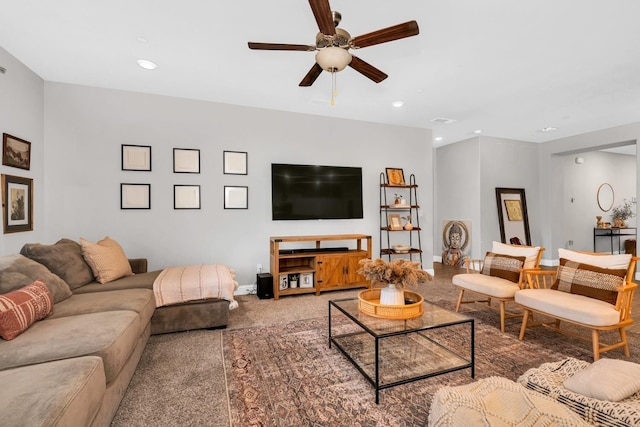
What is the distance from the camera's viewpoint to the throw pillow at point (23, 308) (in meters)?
1.69

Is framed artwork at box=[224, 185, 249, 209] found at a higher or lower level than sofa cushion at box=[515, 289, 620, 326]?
higher

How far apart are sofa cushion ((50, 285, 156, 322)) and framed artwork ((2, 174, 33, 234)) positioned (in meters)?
1.27

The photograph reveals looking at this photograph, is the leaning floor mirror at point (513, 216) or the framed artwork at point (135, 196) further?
the leaning floor mirror at point (513, 216)

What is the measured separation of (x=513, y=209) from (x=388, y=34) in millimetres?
5875

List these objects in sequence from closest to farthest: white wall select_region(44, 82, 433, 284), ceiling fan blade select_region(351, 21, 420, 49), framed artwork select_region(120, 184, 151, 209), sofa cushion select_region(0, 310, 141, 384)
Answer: sofa cushion select_region(0, 310, 141, 384), ceiling fan blade select_region(351, 21, 420, 49), white wall select_region(44, 82, 433, 284), framed artwork select_region(120, 184, 151, 209)

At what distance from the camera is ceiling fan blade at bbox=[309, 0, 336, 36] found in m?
1.69

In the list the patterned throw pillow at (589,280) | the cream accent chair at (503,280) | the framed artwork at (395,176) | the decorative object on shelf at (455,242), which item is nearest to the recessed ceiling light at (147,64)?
the framed artwork at (395,176)

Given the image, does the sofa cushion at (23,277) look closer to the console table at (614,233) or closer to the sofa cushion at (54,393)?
the sofa cushion at (54,393)

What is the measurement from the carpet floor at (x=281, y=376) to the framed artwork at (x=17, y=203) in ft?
6.09

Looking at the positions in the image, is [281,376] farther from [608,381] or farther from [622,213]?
[622,213]

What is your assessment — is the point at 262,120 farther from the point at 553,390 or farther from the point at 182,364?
the point at 553,390

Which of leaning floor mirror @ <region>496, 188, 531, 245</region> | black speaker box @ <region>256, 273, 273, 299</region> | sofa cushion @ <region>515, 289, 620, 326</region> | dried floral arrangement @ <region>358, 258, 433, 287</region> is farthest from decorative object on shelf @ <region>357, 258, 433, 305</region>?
leaning floor mirror @ <region>496, 188, 531, 245</region>

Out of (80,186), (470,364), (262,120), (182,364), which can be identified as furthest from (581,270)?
(80,186)

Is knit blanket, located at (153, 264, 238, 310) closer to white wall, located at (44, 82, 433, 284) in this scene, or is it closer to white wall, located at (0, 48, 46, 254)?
white wall, located at (44, 82, 433, 284)
